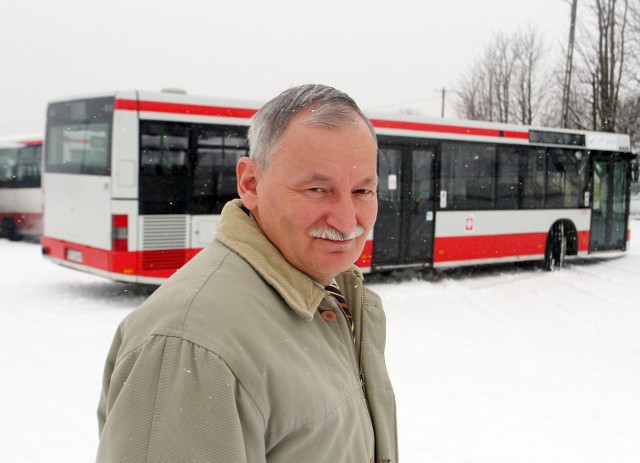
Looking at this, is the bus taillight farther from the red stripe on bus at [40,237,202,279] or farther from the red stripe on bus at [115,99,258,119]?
the red stripe on bus at [115,99,258,119]

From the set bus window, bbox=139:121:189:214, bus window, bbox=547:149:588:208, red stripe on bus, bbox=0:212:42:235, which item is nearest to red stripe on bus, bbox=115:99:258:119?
bus window, bbox=139:121:189:214

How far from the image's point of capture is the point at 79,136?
9.10 m

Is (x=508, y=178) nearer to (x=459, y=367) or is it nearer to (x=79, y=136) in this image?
(x=459, y=367)

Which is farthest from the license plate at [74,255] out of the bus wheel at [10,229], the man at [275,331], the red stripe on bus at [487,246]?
the bus wheel at [10,229]

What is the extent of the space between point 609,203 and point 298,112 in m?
14.3

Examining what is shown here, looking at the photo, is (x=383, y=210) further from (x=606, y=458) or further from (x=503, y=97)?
(x=503, y=97)

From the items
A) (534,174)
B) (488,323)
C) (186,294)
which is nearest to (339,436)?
(186,294)

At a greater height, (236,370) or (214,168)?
(214,168)

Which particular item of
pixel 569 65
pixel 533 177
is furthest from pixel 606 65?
pixel 533 177

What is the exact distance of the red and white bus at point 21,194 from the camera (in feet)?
56.0

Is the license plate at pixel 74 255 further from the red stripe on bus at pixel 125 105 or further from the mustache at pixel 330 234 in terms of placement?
the mustache at pixel 330 234

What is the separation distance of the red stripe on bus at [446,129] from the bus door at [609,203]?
111 inches

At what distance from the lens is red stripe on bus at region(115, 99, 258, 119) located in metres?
8.48

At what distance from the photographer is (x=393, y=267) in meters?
10.9
